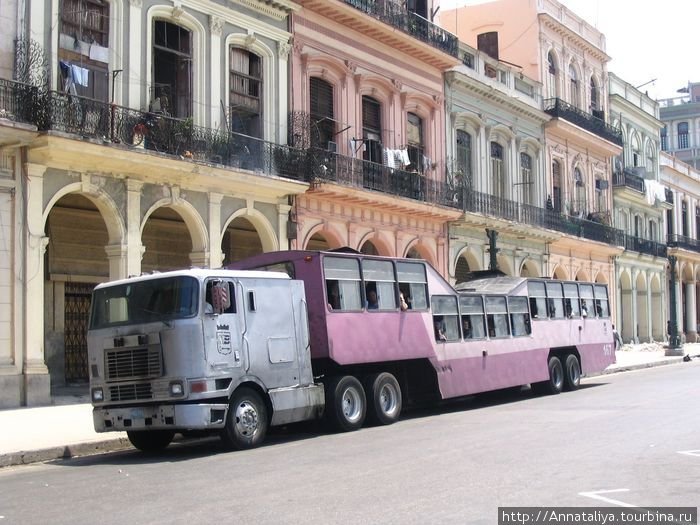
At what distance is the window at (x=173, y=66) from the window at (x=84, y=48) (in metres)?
1.56

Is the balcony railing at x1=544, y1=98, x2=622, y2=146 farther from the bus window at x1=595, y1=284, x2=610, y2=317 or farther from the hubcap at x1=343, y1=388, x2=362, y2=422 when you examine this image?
the hubcap at x1=343, y1=388, x2=362, y2=422

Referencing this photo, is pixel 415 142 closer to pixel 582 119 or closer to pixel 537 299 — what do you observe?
pixel 537 299

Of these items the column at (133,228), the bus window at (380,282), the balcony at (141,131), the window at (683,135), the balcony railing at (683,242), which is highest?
the window at (683,135)

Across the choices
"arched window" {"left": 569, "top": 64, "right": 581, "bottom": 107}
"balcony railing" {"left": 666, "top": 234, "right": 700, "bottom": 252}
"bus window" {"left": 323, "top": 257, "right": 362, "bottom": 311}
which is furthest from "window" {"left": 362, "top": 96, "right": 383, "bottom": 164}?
"balcony railing" {"left": 666, "top": 234, "right": 700, "bottom": 252}

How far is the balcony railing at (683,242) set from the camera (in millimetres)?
54656

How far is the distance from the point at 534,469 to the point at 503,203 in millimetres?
25403

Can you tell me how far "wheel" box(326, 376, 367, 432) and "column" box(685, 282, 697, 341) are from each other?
4505 centimetres

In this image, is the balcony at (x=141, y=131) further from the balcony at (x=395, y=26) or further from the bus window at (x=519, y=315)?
the bus window at (x=519, y=315)

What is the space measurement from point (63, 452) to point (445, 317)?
8.07 m

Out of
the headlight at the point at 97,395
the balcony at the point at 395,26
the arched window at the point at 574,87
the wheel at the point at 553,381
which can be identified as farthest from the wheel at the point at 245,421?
the arched window at the point at 574,87

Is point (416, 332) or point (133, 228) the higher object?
point (133, 228)

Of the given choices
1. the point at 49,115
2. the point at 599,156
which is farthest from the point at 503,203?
the point at 49,115

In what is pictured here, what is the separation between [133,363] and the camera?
13.3 m

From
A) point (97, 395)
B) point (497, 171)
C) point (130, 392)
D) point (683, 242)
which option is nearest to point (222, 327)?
point (130, 392)
